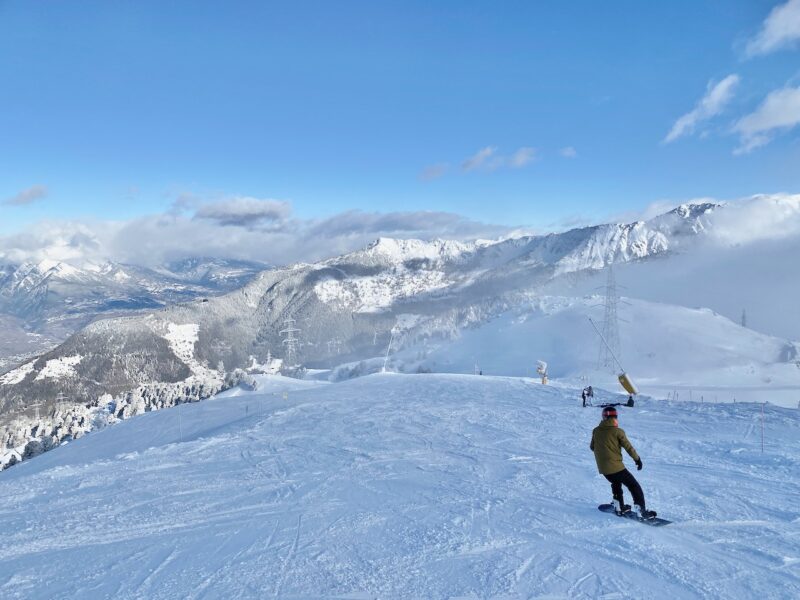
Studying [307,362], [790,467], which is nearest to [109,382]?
[307,362]

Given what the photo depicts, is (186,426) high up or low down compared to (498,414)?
down

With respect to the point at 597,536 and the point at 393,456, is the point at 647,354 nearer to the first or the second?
the point at 393,456

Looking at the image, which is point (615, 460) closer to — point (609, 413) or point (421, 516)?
point (609, 413)

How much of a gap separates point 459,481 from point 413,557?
466cm

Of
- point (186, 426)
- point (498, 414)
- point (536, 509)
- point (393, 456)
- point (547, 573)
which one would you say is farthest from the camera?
point (186, 426)

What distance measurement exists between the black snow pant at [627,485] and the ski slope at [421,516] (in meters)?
0.49

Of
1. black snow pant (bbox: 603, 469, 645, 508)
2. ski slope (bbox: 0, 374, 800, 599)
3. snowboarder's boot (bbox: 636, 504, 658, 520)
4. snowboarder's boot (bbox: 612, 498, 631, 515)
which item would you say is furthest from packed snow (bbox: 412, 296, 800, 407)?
snowboarder's boot (bbox: 636, 504, 658, 520)

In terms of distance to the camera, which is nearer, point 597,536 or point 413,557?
point 413,557

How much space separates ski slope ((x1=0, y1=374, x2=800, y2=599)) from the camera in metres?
7.50

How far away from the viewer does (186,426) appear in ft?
99.7

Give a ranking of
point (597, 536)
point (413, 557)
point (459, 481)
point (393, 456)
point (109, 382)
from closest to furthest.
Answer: point (413, 557), point (597, 536), point (459, 481), point (393, 456), point (109, 382)

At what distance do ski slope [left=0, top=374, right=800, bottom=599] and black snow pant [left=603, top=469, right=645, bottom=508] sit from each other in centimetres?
49

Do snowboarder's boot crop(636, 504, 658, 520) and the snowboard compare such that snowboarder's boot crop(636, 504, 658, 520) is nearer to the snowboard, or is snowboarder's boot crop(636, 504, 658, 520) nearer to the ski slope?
the snowboard

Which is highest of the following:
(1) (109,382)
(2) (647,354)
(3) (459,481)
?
(3) (459,481)
